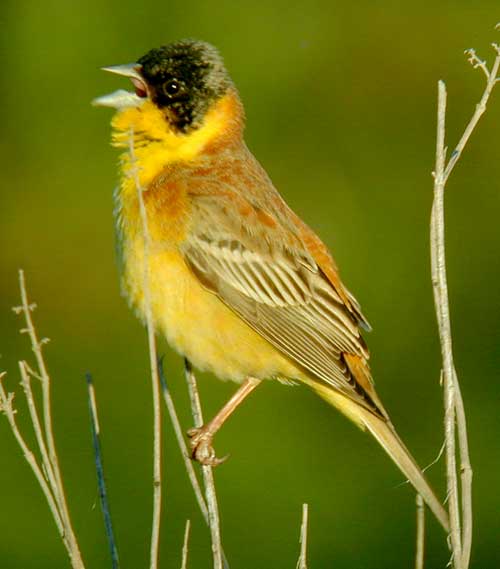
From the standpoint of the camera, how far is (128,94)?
4.98 metres

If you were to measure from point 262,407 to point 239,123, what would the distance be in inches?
84.1

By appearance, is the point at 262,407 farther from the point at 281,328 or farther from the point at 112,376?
→ the point at 281,328

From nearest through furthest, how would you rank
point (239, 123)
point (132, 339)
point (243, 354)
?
point (243, 354) < point (239, 123) < point (132, 339)

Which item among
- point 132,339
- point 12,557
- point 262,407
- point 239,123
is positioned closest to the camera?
point 239,123

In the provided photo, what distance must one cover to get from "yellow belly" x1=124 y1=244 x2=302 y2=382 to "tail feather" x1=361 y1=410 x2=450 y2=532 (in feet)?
1.08

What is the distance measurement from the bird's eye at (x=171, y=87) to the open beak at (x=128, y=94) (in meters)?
0.08

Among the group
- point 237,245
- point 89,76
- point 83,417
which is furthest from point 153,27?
point 237,245

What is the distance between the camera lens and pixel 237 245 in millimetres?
4879

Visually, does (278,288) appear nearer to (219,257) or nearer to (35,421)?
(219,257)

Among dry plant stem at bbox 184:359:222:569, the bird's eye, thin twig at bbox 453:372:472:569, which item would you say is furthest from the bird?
thin twig at bbox 453:372:472:569

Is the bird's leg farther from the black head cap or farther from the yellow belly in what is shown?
the black head cap

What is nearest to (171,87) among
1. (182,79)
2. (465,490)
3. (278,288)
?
(182,79)

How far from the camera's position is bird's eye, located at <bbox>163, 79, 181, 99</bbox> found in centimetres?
497

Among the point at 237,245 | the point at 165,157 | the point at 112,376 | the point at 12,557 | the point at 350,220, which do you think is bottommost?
the point at 12,557
